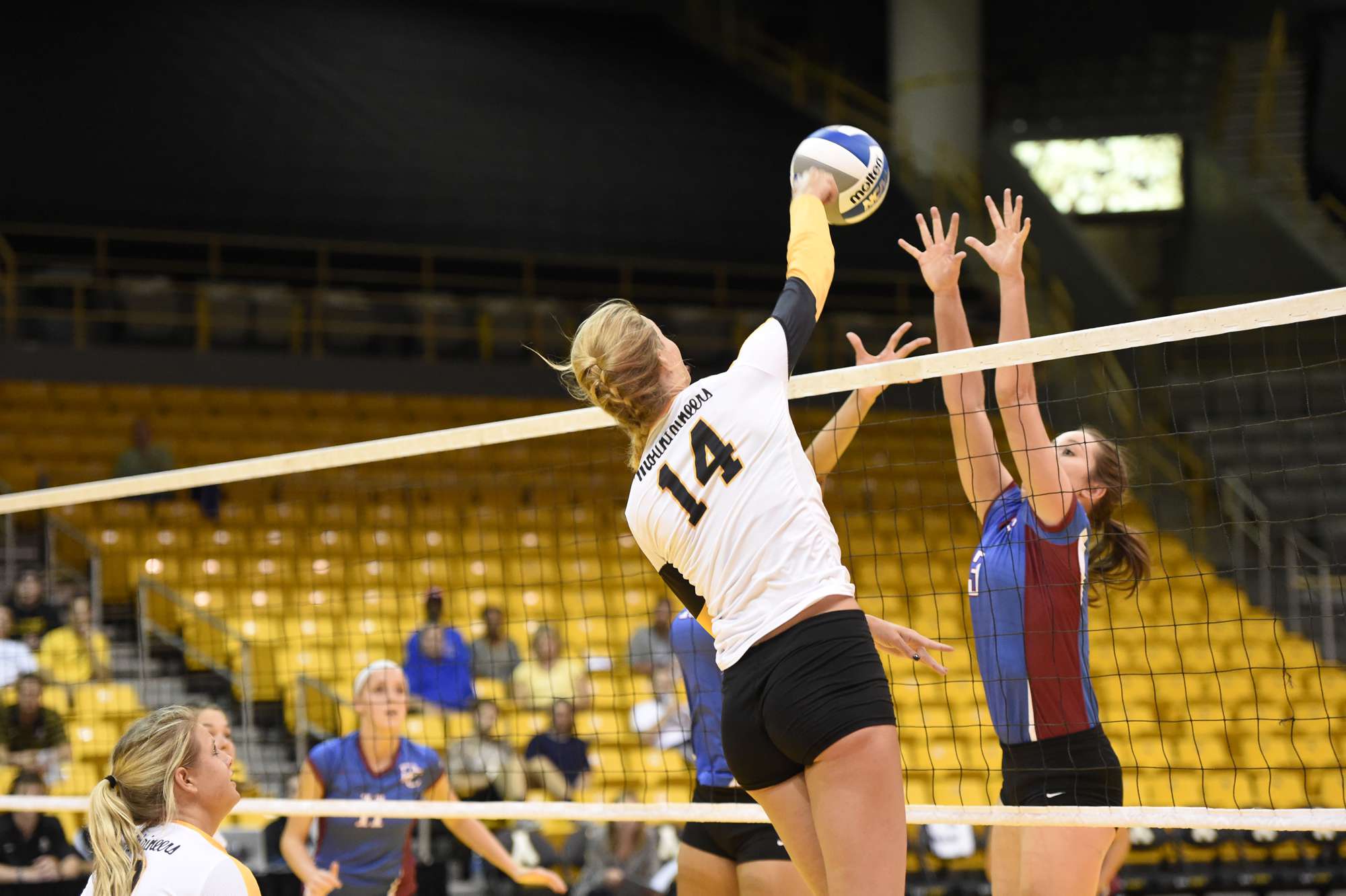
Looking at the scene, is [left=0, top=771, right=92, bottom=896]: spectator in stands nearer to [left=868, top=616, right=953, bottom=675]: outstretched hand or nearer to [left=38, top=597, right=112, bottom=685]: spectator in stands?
[left=38, top=597, right=112, bottom=685]: spectator in stands

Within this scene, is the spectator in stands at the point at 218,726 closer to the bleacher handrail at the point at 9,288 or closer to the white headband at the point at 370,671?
the white headband at the point at 370,671

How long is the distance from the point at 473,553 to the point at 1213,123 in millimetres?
11848

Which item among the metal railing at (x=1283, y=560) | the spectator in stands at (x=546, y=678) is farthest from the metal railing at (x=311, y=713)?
the metal railing at (x=1283, y=560)

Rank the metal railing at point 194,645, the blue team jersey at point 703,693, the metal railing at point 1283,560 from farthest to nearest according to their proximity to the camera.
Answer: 1. the metal railing at point 1283,560
2. the metal railing at point 194,645
3. the blue team jersey at point 703,693

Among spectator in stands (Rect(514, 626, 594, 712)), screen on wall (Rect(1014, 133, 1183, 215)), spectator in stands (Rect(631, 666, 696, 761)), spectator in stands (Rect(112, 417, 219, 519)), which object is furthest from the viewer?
screen on wall (Rect(1014, 133, 1183, 215))

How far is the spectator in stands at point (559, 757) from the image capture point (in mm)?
8570

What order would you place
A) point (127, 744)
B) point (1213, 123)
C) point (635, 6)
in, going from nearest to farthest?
point (127, 744) → point (1213, 123) → point (635, 6)

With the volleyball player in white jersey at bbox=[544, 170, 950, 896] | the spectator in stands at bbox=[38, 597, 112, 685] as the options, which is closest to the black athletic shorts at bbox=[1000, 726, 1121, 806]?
the volleyball player in white jersey at bbox=[544, 170, 950, 896]

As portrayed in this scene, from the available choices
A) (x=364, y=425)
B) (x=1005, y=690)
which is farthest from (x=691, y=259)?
(x=1005, y=690)

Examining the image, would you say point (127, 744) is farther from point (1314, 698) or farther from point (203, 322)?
point (203, 322)

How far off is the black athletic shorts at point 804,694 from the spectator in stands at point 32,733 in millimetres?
6753

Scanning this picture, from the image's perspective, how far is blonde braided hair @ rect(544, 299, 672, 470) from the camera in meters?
3.11

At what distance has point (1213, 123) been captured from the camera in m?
17.8

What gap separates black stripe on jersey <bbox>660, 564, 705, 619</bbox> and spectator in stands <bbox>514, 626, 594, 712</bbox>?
6200 mm
